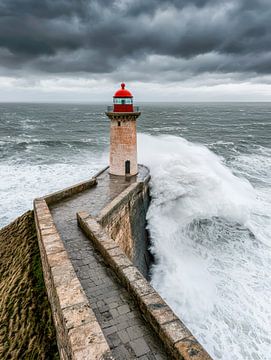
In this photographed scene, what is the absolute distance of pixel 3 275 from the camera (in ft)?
21.3

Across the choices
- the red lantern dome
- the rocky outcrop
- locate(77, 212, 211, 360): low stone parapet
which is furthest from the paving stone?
Answer: the red lantern dome

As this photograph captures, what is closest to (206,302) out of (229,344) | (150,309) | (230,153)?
(229,344)

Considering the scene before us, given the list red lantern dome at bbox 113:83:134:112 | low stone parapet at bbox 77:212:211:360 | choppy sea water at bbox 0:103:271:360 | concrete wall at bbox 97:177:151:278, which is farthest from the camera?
red lantern dome at bbox 113:83:134:112

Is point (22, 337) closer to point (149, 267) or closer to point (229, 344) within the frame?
point (229, 344)

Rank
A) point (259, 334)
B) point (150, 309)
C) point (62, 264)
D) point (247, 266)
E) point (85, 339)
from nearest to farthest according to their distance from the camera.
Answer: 1. point (85, 339)
2. point (150, 309)
3. point (62, 264)
4. point (259, 334)
5. point (247, 266)

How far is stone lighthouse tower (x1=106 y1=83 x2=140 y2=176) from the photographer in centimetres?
1220

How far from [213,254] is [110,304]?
23.8ft

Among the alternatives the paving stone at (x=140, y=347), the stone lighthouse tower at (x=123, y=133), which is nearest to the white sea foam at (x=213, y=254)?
the stone lighthouse tower at (x=123, y=133)

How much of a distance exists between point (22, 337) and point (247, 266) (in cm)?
794

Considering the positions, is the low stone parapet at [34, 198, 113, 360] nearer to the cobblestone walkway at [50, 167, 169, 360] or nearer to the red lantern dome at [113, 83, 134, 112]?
the cobblestone walkway at [50, 167, 169, 360]

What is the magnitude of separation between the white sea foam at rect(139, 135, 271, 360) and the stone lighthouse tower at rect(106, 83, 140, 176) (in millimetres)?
1793

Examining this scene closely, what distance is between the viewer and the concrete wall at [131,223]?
8000 mm

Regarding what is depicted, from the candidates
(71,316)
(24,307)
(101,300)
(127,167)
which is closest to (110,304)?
(101,300)

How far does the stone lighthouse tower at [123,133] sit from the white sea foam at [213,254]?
179cm
